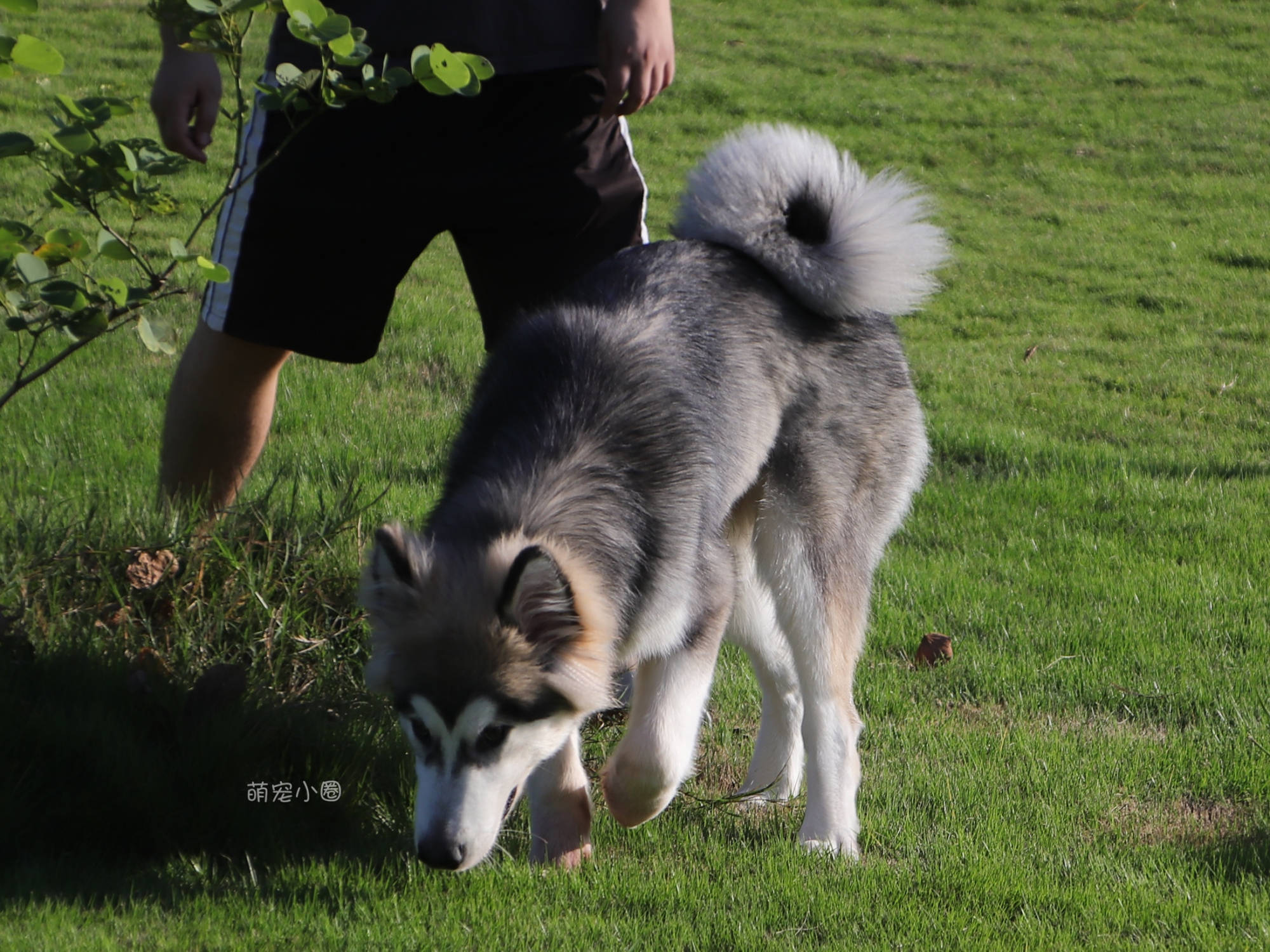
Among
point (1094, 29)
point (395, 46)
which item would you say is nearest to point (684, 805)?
point (395, 46)

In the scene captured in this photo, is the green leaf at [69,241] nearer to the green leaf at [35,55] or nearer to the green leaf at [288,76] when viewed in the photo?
the green leaf at [35,55]

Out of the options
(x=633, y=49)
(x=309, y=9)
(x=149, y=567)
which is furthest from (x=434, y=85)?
(x=149, y=567)

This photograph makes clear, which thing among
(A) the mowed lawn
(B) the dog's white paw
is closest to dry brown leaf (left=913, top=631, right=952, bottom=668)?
(A) the mowed lawn

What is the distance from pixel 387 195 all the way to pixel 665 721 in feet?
5.11

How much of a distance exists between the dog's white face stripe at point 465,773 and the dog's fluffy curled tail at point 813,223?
58.2 inches

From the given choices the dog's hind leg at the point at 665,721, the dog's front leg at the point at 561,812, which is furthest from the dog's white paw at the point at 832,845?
the dog's front leg at the point at 561,812

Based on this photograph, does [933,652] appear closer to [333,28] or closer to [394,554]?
[394,554]

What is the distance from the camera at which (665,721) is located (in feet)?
10.1

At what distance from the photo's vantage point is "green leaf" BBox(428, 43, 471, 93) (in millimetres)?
2266

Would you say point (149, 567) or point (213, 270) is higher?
point (213, 270)

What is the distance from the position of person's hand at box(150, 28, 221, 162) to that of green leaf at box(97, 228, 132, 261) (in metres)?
1.12

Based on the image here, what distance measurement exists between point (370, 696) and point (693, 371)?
1190 mm

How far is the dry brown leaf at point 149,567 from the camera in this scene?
11.5 feet

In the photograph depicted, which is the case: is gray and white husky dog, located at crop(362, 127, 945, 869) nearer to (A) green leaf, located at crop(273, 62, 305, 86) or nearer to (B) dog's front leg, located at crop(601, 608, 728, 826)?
(B) dog's front leg, located at crop(601, 608, 728, 826)
